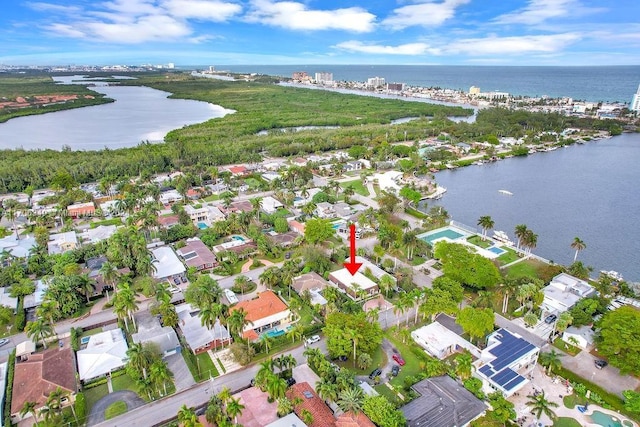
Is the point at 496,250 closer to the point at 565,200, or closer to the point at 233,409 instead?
the point at 565,200

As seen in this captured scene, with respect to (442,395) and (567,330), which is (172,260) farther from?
(567,330)

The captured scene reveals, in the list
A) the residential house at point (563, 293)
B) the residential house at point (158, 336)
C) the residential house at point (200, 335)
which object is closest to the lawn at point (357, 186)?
the residential house at point (563, 293)

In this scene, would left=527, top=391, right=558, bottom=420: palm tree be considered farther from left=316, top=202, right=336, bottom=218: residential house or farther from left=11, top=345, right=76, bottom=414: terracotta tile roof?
left=316, top=202, right=336, bottom=218: residential house

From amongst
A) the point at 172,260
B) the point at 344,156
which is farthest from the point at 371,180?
the point at 172,260

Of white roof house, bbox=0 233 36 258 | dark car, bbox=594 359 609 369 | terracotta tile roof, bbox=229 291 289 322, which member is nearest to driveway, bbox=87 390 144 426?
terracotta tile roof, bbox=229 291 289 322

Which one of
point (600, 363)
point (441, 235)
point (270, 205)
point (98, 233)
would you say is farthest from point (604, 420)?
point (98, 233)
